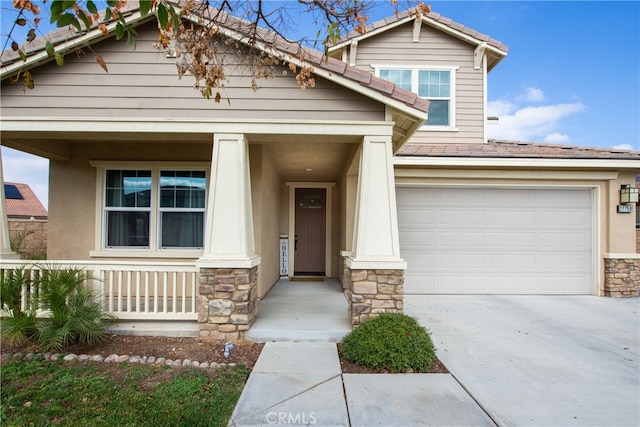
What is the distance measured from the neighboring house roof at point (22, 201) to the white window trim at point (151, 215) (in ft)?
52.8

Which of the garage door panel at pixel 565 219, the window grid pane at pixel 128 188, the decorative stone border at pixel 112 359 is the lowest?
the decorative stone border at pixel 112 359

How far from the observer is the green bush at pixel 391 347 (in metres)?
3.67

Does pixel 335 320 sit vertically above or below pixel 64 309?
below

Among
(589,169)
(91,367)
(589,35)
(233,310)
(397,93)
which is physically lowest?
(91,367)

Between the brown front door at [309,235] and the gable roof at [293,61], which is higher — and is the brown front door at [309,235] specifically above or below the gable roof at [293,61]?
below

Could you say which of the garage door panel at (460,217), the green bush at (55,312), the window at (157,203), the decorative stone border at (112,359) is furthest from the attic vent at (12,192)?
the garage door panel at (460,217)

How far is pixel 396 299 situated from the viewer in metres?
4.43

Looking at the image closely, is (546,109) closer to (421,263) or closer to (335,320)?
(421,263)

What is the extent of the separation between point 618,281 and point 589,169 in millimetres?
2451

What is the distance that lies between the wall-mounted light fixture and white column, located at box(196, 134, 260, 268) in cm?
777

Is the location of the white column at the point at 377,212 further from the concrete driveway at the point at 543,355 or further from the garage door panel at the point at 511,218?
the garage door panel at the point at 511,218

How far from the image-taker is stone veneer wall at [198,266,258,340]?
14.6 ft

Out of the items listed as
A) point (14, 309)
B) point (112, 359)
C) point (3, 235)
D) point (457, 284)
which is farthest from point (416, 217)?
Result: point (3, 235)

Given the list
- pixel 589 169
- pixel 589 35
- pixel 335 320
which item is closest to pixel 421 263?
pixel 335 320
